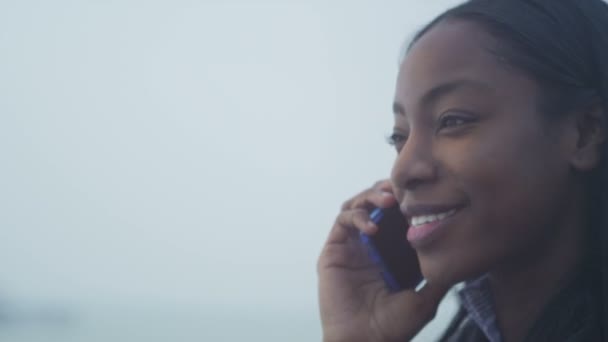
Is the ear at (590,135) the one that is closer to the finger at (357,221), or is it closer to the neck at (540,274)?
the neck at (540,274)

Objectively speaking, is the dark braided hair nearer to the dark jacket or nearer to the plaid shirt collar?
the dark jacket

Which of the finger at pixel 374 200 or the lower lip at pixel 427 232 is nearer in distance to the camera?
the lower lip at pixel 427 232

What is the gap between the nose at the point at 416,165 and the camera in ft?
2.80

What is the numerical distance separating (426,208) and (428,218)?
0.05ft

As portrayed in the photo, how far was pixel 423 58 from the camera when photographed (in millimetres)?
892

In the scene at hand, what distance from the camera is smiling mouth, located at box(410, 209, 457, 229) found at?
839mm

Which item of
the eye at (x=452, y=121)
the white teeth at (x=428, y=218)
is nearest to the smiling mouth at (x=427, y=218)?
the white teeth at (x=428, y=218)

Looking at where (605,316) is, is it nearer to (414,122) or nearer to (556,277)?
(556,277)

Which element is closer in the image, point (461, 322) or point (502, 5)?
point (502, 5)

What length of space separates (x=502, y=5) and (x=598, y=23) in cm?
14

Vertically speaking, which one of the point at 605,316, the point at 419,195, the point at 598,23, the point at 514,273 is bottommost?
the point at 605,316

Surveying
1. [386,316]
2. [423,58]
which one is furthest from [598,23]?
[386,316]

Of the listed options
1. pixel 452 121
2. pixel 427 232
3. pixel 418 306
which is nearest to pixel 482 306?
pixel 418 306

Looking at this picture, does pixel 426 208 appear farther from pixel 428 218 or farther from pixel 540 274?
pixel 540 274
